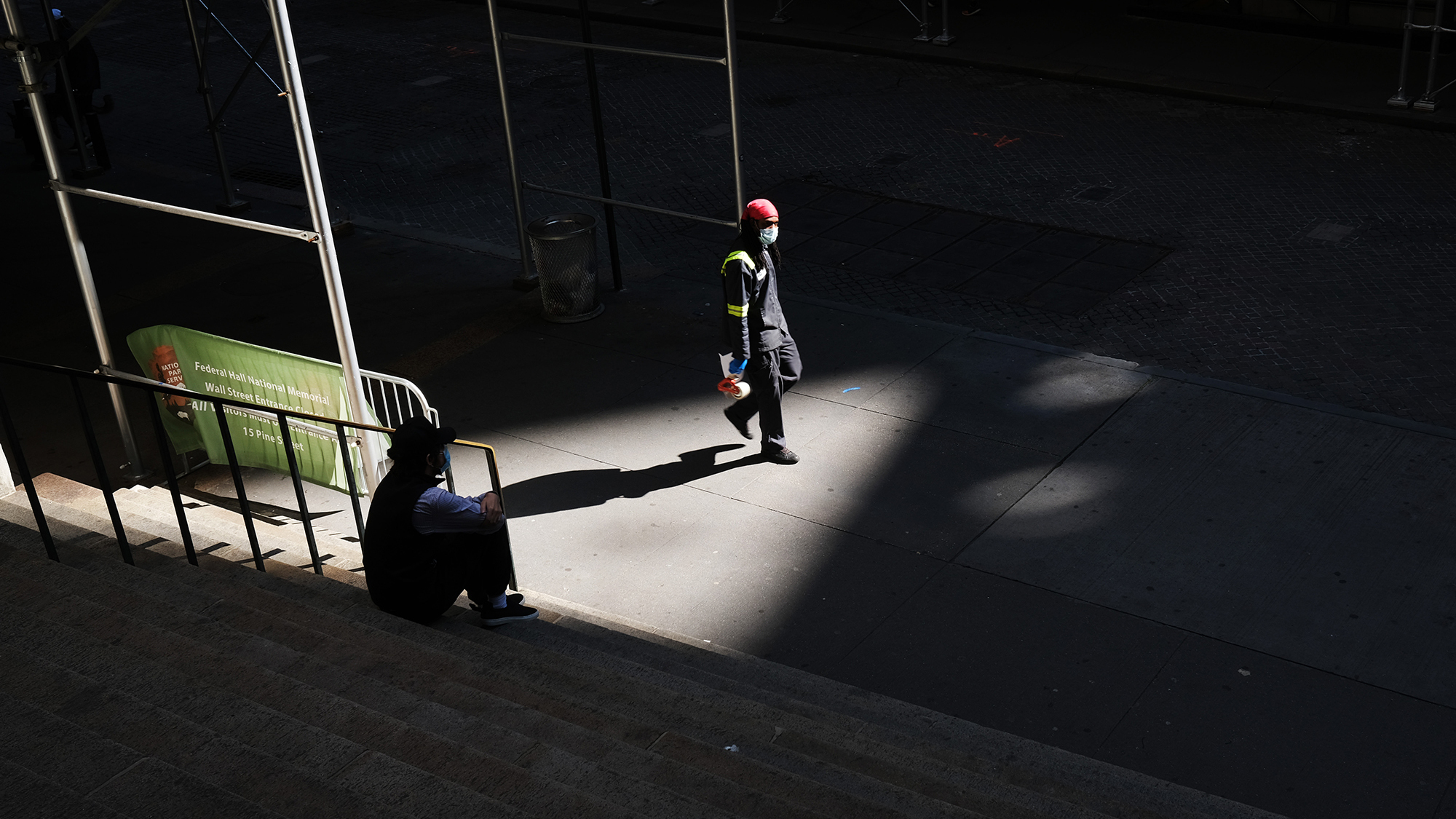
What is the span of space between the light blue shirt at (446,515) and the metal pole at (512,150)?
18.7ft

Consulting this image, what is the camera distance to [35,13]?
24.3m

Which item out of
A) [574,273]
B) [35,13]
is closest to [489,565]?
[574,273]

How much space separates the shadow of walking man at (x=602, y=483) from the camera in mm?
8883

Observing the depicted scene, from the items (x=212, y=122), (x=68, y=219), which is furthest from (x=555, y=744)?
(x=212, y=122)

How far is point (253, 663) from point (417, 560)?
961 millimetres

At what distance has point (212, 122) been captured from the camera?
13.9m

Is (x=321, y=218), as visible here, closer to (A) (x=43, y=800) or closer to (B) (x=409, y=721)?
(B) (x=409, y=721)

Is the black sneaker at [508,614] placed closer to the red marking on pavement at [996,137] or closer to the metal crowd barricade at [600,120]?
the metal crowd barricade at [600,120]

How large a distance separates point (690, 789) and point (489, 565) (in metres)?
2.07

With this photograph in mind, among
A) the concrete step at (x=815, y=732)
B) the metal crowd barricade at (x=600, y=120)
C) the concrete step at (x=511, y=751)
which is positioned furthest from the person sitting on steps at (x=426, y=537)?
the metal crowd barricade at (x=600, y=120)

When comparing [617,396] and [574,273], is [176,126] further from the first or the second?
[617,396]

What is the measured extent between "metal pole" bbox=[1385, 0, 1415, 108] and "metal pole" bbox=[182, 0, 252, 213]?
40.7 ft

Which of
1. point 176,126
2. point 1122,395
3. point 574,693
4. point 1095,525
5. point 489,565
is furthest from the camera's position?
point 176,126

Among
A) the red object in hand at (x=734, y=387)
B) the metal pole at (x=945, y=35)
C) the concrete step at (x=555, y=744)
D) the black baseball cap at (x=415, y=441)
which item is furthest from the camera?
the metal pole at (x=945, y=35)
